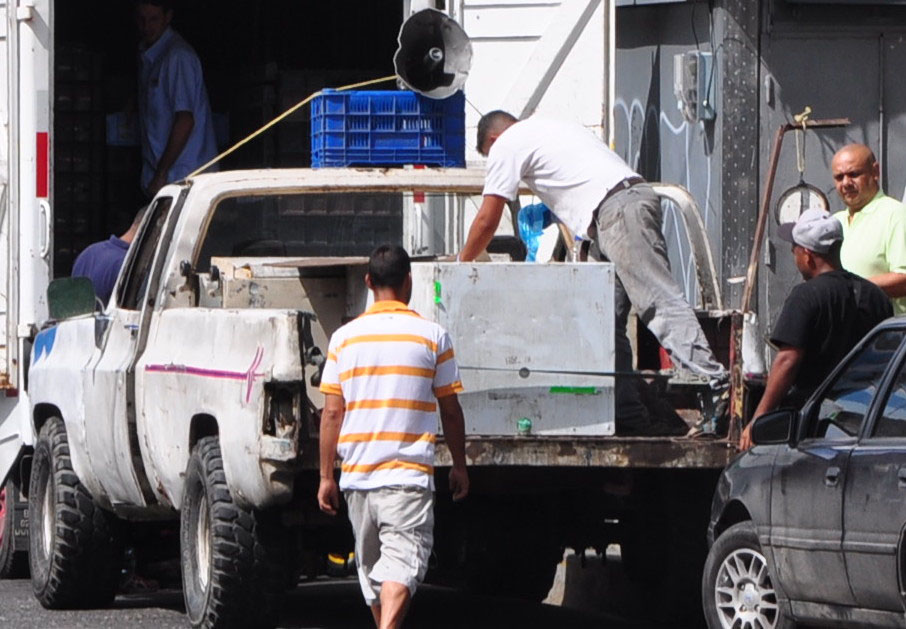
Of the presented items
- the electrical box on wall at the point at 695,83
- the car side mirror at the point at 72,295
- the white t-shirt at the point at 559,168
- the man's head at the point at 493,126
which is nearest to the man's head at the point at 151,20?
the electrical box on wall at the point at 695,83

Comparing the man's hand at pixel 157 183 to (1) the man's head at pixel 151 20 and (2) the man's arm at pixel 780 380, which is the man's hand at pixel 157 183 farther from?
(2) the man's arm at pixel 780 380

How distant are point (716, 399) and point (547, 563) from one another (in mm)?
2327

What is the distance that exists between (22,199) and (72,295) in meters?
1.88

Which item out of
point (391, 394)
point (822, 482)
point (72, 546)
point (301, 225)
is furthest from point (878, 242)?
point (72, 546)

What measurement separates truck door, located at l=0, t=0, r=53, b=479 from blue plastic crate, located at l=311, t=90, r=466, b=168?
2172mm

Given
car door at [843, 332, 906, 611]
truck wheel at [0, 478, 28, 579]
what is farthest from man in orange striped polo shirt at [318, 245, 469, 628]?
truck wheel at [0, 478, 28, 579]

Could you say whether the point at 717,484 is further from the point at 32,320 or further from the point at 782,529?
the point at 32,320

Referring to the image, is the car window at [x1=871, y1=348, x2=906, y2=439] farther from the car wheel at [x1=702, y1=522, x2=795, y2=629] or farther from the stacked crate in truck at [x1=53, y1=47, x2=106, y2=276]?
the stacked crate in truck at [x1=53, y1=47, x2=106, y2=276]

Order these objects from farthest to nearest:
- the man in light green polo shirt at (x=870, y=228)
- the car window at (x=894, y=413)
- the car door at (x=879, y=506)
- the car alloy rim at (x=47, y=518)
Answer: the car alloy rim at (x=47, y=518)
the man in light green polo shirt at (x=870, y=228)
the car window at (x=894, y=413)
the car door at (x=879, y=506)

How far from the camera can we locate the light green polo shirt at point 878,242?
30.8 ft

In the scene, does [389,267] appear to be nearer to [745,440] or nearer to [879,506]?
[745,440]

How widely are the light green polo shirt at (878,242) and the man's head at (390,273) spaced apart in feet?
8.08

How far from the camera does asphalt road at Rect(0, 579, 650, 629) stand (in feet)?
32.4

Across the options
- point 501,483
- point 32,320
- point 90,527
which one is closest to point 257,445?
point 501,483
